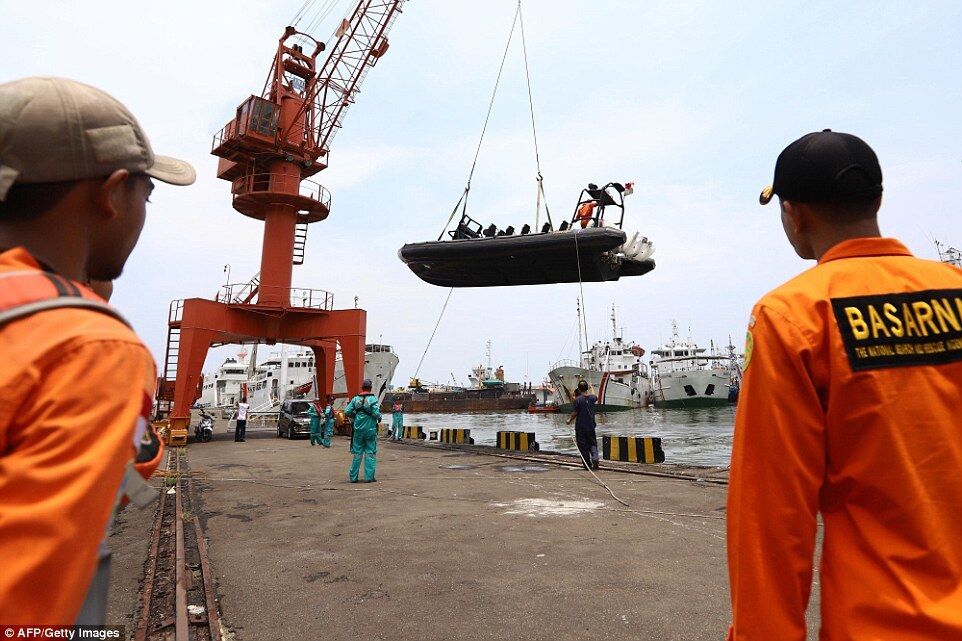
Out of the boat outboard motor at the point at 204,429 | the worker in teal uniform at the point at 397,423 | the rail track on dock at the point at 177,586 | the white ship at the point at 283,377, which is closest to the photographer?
the rail track on dock at the point at 177,586

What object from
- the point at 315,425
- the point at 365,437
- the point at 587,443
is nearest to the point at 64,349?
the point at 365,437

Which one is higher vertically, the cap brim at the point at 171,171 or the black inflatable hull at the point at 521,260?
the black inflatable hull at the point at 521,260

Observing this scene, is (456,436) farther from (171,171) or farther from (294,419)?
(171,171)

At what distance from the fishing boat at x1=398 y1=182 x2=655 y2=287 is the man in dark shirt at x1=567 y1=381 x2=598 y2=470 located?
383cm

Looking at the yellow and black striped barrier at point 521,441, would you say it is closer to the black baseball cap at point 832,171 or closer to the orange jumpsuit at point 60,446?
the black baseball cap at point 832,171

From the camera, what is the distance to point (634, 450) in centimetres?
1147

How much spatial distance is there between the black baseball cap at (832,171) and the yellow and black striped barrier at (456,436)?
16770 millimetres

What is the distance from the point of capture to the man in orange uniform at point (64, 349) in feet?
2.29

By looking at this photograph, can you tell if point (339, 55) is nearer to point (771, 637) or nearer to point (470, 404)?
point (771, 637)

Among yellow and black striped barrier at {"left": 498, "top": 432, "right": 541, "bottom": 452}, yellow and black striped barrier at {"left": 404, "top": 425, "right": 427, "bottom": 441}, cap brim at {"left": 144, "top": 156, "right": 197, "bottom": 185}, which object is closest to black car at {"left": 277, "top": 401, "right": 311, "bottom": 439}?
yellow and black striped barrier at {"left": 404, "top": 425, "right": 427, "bottom": 441}

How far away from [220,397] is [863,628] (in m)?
55.3

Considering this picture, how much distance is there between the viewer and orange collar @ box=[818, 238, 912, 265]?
1308mm

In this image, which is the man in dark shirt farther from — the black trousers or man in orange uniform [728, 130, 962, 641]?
man in orange uniform [728, 130, 962, 641]

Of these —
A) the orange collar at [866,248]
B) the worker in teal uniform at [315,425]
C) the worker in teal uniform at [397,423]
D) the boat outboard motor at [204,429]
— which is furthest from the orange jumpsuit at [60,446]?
the boat outboard motor at [204,429]
